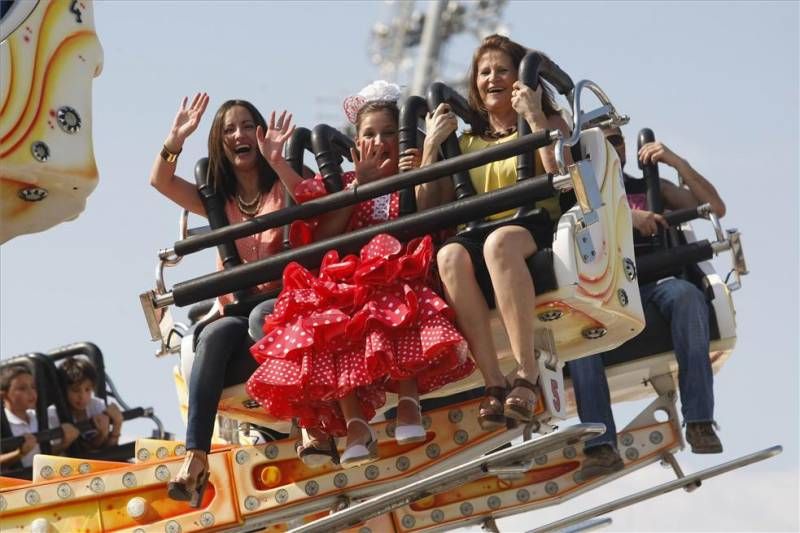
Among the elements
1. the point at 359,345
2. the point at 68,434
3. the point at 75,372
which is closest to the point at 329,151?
the point at 359,345

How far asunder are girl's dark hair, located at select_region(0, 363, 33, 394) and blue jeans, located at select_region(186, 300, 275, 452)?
3.36 metres

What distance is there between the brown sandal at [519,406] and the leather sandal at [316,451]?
824 mm

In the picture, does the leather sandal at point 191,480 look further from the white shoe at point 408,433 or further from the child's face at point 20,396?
the child's face at point 20,396

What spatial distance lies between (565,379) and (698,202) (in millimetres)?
1034

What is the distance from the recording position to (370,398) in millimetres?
6695

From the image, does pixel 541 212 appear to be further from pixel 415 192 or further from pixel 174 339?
pixel 174 339

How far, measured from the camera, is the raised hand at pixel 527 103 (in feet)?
22.0

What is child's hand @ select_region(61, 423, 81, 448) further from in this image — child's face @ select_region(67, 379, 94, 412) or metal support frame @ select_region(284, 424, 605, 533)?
metal support frame @ select_region(284, 424, 605, 533)

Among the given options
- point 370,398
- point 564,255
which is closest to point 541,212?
point 564,255

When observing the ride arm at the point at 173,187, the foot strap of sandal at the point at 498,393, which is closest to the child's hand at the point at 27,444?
the ride arm at the point at 173,187

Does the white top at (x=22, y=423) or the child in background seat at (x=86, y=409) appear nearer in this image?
the white top at (x=22, y=423)

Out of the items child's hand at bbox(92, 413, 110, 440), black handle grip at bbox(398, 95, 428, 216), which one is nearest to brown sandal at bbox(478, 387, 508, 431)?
black handle grip at bbox(398, 95, 428, 216)

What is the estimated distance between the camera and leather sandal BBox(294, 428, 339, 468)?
6.86 meters

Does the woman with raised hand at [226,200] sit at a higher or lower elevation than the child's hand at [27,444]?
higher
